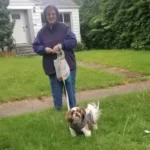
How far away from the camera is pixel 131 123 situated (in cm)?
486

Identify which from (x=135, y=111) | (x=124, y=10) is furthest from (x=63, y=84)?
(x=124, y=10)

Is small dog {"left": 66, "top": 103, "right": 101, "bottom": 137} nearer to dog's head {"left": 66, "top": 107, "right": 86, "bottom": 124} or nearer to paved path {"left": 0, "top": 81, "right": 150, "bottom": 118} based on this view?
dog's head {"left": 66, "top": 107, "right": 86, "bottom": 124}

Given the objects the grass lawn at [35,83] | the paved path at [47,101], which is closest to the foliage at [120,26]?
the grass lawn at [35,83]

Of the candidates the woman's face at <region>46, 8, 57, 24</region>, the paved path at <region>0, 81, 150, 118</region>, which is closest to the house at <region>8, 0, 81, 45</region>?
the paved path at <region>0, 81, 150, 118</region>

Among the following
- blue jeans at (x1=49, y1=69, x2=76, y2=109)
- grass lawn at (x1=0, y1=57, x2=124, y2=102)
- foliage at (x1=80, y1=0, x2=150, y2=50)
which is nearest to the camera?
blue jeans at (x1=49, y1=69, x2=76, y2=109)

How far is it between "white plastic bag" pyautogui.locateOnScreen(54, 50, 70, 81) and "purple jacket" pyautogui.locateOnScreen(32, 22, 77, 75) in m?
0.17

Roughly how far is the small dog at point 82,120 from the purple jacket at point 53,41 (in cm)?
124

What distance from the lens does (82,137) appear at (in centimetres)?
442

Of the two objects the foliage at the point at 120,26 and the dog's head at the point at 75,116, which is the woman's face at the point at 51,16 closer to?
the dog's head at the point at 75,116

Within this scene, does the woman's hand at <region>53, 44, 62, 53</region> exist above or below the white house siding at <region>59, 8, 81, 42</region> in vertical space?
above

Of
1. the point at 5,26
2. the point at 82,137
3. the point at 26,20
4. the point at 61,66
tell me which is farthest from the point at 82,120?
the point at 26,20

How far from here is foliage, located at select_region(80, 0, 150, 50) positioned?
17.6 m

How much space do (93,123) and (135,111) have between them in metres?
1.17

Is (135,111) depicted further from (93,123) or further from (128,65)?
(128,65)
